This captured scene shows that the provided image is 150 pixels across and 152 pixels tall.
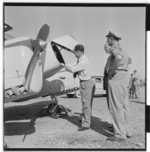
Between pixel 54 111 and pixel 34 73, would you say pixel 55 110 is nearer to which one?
pixel 54 111

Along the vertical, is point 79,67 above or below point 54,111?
above

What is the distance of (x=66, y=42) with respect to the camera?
488 cm

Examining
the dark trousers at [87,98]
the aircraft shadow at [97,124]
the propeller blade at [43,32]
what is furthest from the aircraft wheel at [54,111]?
the propeller blade at [43,32]

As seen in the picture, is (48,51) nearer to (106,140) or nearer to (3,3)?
(3,3)

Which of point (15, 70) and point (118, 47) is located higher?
point (118, 47)

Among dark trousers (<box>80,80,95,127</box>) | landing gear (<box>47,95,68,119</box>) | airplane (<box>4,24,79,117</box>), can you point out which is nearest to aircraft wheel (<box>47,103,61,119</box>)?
landing gear (<box>47,95,68,119</box>)

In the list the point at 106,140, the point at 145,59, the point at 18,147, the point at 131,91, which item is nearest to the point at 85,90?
the point at 106,140

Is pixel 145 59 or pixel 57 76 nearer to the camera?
pixel 145 59

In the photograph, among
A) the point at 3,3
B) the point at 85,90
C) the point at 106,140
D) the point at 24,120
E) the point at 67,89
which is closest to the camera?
the point at 3,3

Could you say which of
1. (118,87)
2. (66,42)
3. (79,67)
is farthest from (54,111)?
(118,87)

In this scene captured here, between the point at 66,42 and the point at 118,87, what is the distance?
5.86 feet

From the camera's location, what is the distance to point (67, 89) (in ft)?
21.2

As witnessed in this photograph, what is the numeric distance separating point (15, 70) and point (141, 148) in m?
2.78

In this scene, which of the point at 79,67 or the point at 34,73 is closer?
the point at 34,73
